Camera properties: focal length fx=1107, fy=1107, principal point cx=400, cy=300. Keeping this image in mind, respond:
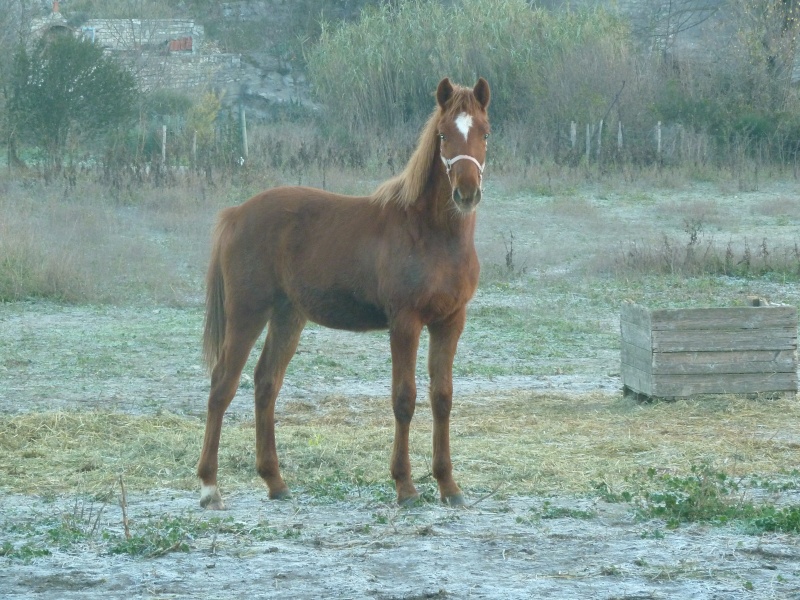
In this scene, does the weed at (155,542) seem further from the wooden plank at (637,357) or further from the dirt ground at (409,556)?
the wooden plank at (637,357)

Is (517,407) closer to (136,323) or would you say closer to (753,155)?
(136,323)

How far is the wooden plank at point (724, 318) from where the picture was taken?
28.3 feet

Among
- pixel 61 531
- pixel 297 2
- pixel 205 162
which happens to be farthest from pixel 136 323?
pixel 297 2

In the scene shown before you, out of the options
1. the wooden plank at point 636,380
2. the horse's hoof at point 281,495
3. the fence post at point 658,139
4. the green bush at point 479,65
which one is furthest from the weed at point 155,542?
the green bush at point 479,65

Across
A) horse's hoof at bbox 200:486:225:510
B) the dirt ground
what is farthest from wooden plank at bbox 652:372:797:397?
horse's hoof at bbox 200:486:225:510

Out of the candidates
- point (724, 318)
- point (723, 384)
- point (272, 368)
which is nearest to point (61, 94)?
point (724, 318)

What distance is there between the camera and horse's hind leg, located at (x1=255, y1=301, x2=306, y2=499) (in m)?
6.42

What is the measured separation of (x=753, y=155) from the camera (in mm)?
26516

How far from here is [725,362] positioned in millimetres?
8773

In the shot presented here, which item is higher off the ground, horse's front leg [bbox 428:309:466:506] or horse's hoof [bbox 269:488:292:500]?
horse's front leg [bbox 428:309:466:506]

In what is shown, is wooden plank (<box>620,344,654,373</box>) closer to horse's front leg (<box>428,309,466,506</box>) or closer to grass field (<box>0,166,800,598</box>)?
grass field (<box>0,166,800,598</box>)

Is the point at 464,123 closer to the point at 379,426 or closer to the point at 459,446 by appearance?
the point at 459,446

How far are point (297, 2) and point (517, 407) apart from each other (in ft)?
128

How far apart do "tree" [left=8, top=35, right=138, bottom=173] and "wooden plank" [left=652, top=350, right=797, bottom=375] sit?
1725 centimetres
